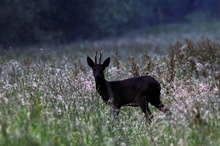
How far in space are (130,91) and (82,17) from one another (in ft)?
130

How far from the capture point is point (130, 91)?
39.9 ft

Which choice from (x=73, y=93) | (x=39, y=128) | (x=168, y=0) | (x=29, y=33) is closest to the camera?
(x=39, y=128)

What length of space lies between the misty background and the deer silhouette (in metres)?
12.6

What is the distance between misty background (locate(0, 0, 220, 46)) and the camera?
3916 centimetres

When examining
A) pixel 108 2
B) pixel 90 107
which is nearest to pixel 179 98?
pixel 90 107

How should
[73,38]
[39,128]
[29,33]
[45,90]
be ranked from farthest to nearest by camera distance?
[73,38] < [29,33] < [45,90] < [39,128]

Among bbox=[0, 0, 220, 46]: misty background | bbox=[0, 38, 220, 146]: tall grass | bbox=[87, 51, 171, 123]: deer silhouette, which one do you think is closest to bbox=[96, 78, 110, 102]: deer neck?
bbox=[87, 51, 171, 123]: deer silhouette

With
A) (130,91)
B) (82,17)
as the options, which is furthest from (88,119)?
(82,17)

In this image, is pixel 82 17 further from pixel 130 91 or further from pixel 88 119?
pixel 88 119

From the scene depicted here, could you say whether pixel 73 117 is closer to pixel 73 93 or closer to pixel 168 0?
pixel 73 93

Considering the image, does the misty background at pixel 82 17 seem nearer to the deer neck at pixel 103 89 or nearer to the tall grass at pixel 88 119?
the deer neck at pixel 103 89

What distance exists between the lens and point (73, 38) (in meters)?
50.6

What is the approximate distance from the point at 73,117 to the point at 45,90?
2725 millimetres

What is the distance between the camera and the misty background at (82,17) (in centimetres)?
3916
